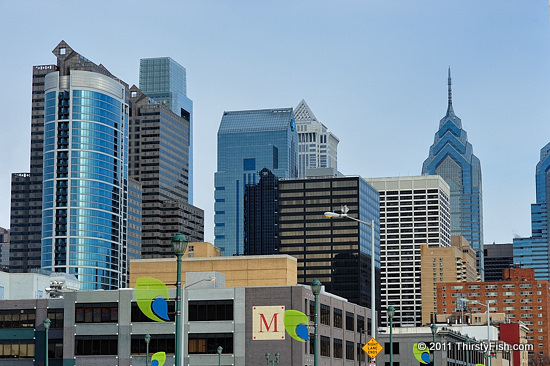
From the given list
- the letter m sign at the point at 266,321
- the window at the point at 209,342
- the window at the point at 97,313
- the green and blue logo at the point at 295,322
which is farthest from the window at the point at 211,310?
the window at the point at 97,313

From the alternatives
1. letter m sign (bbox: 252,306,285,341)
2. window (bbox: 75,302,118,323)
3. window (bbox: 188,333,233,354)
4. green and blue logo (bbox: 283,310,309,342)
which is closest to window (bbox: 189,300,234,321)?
window (bbox: 188,333,233,354)

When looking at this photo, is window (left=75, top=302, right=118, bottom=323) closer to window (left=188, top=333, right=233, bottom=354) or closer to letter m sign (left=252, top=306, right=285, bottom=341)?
window (left=188, top=333, right=233, bottom=354)

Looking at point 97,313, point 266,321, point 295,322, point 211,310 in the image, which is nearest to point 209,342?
point 211,310

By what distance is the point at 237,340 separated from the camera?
351 feet

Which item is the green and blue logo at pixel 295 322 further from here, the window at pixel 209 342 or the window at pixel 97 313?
the window at pixel 97 313

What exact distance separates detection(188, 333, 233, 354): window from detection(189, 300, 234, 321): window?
185 cm

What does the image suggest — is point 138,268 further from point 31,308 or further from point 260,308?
point 260,308

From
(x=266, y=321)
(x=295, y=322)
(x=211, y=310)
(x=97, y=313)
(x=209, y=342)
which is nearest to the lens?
(x=295, y=322)

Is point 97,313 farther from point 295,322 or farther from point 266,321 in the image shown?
point 295,322

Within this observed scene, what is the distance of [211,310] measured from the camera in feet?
354

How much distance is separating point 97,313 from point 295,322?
2293 centimetres

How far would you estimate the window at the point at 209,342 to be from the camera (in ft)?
351

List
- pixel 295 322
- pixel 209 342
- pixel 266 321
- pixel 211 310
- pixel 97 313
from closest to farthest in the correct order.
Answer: pixel 295 322 → pixel 266 321 → pixel 209 342 → pixel 211 310 → pixel 97 313

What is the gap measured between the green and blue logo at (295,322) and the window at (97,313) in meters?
19.4
